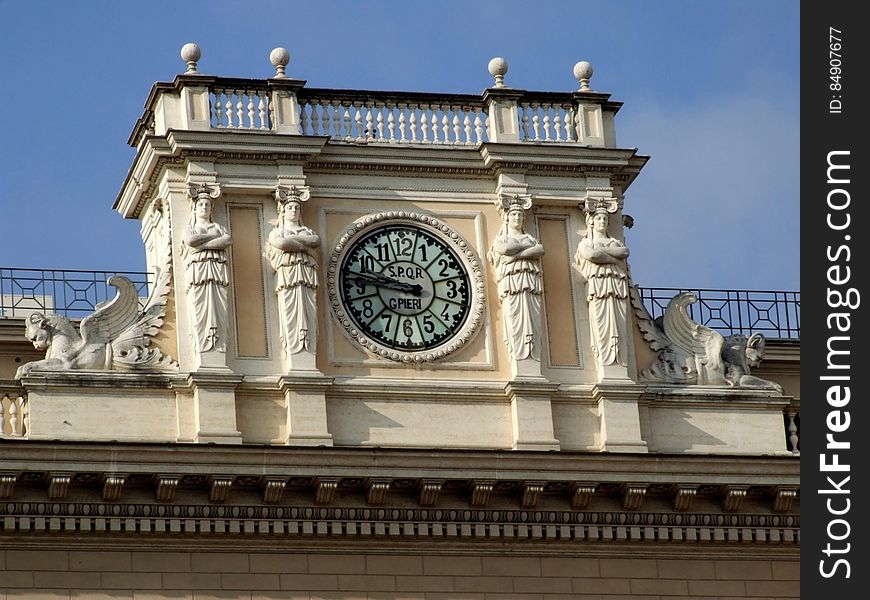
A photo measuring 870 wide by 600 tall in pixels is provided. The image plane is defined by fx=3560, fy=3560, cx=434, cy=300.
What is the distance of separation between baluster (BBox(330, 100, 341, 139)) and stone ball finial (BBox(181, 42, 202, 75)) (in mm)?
1749

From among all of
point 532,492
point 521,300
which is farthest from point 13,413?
point 521,300

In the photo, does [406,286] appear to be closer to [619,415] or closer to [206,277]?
[206,277]

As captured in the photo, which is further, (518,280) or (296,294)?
(518,280)

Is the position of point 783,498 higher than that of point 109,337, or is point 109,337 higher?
point 109,337

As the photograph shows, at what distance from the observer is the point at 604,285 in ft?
141

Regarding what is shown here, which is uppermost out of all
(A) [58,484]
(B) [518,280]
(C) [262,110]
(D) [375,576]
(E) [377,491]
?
(C) [262,110]

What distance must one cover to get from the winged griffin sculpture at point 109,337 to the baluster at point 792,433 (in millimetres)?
7584

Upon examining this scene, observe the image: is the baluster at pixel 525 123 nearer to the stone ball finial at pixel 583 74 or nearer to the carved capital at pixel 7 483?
the stone ball finial at pixel 583 74

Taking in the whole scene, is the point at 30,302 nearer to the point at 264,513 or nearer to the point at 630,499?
the point at 264,513

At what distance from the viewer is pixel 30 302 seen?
142 feet

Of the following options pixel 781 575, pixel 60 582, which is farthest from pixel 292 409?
pixel 781 575

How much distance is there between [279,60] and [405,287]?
10.5ft

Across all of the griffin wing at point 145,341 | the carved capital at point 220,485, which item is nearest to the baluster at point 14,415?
the griffin wing at point 145,341

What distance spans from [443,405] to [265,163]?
3.59m
